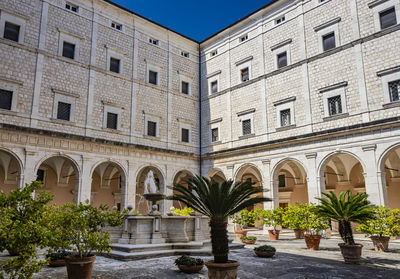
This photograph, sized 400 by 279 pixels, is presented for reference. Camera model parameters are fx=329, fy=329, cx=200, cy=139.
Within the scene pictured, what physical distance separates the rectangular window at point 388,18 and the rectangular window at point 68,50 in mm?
16392

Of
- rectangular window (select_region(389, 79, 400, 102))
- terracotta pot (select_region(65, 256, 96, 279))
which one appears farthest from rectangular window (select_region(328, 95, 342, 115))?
terracotta pot (select_region(65, 256, 96, 279))

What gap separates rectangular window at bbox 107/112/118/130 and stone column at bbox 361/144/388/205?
1351cm

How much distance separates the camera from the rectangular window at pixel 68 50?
1858cm

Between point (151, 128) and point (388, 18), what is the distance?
14.4 m

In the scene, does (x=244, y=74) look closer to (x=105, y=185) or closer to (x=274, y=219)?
(x=274, y=219)

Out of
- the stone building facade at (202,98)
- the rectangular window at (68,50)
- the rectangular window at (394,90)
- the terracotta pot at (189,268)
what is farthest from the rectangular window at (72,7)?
the rectangular window at (394,90)

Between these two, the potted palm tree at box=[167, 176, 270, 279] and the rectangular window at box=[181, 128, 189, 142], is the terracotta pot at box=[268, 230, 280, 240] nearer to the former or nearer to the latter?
the rectangular window at box=[181, 128, 189, 142]

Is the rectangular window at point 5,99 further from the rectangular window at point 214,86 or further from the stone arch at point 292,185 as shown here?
the stone arch at point 292,185

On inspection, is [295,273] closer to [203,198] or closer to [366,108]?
[203,198]

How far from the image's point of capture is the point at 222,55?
23.7 m

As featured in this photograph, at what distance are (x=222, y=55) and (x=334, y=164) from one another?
35.1 feet

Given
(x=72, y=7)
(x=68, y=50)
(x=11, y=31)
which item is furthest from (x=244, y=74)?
(x=11, y=31)

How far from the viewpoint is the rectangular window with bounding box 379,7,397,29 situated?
616 inches

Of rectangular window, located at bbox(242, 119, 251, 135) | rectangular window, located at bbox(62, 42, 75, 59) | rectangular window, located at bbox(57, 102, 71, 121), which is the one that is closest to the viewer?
rectangular window, located at bbox(57, 102, 71, 121)
